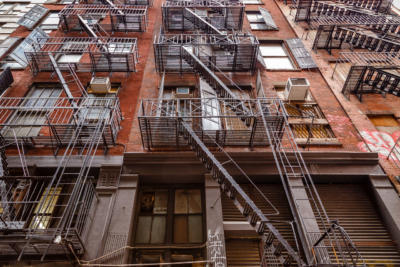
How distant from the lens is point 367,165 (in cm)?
901

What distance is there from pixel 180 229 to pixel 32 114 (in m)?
9.14

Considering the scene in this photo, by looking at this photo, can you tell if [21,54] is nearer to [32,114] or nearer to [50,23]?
[32,114]

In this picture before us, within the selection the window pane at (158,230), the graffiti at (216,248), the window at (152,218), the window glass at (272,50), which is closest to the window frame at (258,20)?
the window glass at (272,50)

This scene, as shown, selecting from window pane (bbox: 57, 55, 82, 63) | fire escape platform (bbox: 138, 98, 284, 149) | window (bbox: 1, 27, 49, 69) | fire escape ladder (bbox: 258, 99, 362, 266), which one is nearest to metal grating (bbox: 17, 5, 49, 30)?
window (bbox: 1, 27, 49, 69)

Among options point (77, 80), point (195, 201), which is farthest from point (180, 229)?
point (77, 80)

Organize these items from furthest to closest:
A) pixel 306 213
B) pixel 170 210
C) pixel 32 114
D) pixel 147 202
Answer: pixel 32 114 → pixel 147 202 → pixel 170 210 → pixel 306 213

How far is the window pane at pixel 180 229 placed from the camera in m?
7.97

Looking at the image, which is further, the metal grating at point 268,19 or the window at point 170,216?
the metal grating at point 268,19

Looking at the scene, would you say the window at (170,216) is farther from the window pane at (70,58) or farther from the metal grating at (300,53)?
the window pane at (70,58)

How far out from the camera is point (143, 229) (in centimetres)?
816

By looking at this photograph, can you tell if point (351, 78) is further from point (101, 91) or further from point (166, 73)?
point (101, 91)

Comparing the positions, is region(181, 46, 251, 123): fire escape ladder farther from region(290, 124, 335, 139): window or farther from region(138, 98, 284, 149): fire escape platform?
region(290, 124, 335, 139): window

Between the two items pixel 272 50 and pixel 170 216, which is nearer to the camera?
pixel 170 216

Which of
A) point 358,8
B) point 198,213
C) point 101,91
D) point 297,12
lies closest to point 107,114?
point 101,91
